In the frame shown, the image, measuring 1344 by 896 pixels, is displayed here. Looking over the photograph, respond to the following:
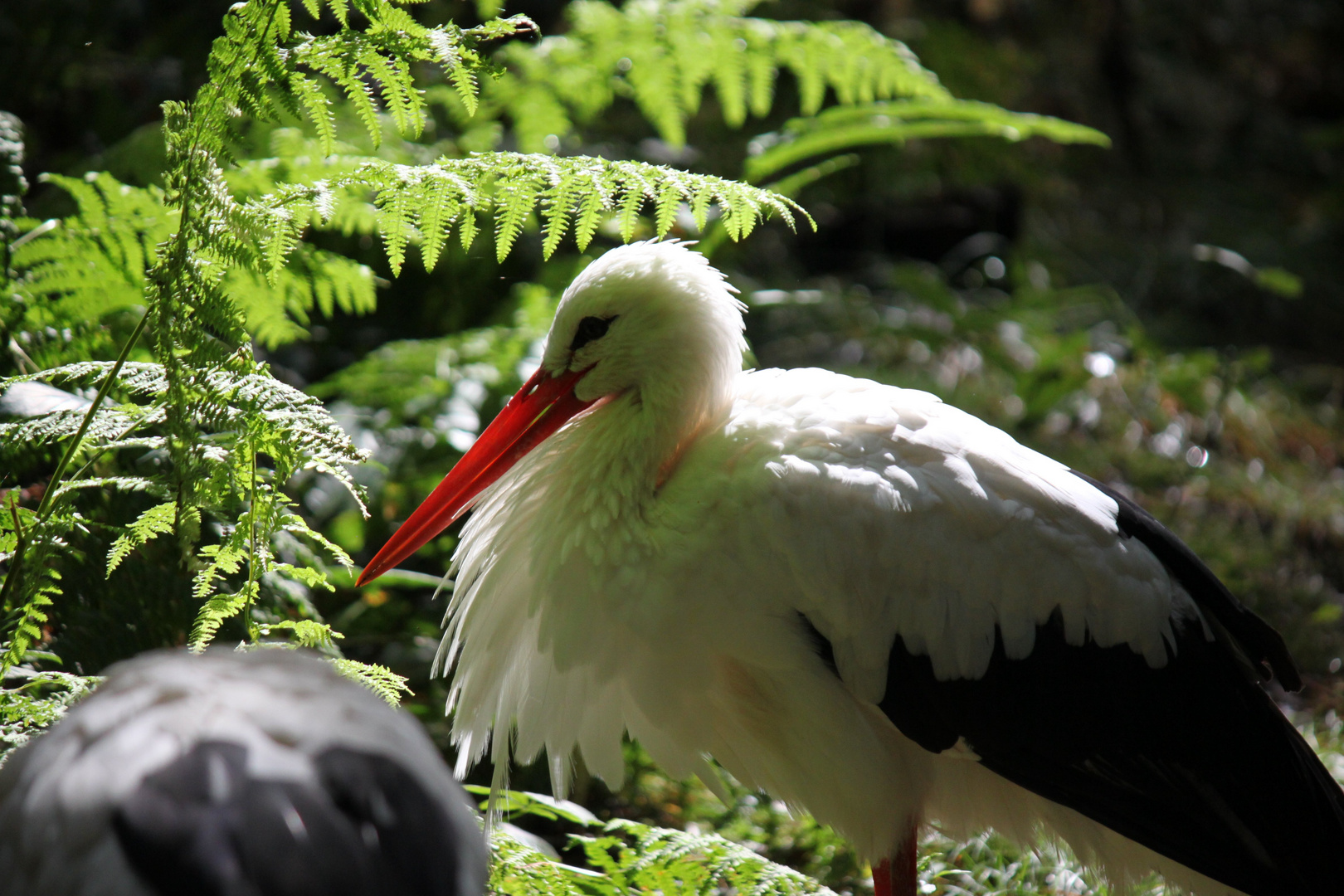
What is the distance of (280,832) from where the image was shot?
87 centimetres

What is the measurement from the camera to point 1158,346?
4594 millimetres

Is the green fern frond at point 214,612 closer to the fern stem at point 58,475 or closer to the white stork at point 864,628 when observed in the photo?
the fern stem at point 58,475

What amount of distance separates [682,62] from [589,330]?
1.32m

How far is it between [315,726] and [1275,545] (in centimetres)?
344

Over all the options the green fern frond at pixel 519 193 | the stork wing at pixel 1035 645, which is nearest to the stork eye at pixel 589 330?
the green fern frond at pixel 519 193

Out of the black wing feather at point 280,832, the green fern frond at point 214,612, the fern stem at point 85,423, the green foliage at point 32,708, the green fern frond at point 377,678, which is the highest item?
the fern stem at point 85,423

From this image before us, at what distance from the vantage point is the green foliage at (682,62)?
2721mm

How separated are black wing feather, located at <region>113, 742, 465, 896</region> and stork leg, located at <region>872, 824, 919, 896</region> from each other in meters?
0.85

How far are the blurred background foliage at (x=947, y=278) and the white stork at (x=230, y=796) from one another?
2.10 feet

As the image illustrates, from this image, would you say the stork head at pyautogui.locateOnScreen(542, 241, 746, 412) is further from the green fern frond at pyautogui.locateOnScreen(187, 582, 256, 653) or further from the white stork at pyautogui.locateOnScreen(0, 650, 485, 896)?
the white stork at pyautogui.locateOnScreen(0, 650, 485, 896)

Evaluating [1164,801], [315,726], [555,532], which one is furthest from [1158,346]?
[315,726]

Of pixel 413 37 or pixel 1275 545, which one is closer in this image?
pixel 413 37

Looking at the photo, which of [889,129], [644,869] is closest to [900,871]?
[644,869]

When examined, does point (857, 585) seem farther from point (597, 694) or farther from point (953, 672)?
point (597, 694)
